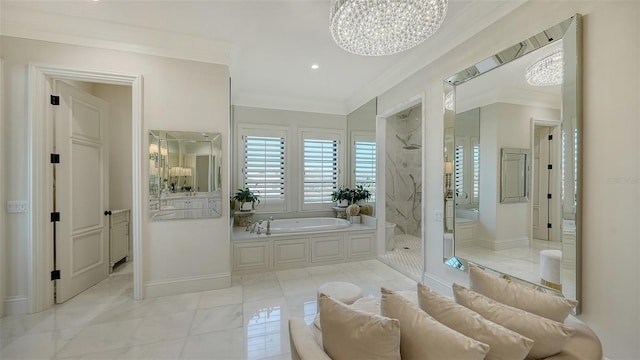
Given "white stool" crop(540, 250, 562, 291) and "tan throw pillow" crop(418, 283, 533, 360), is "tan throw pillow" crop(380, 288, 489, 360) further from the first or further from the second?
"white stool" crop(540, 250, 562, 291)

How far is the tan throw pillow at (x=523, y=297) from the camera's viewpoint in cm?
126

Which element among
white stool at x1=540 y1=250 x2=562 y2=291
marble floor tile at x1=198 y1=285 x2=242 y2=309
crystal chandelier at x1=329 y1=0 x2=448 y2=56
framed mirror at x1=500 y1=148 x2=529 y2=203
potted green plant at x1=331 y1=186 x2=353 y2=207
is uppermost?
crystal chandelier at x1=329 y1=0 x2=448 y2=56

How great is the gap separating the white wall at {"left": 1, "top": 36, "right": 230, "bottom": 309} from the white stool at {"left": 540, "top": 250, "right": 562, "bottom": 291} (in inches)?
125

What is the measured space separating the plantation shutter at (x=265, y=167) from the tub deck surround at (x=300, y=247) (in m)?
0.85

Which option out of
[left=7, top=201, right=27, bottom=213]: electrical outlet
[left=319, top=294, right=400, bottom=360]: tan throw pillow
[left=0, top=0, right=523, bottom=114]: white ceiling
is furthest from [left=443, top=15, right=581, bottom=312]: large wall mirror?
[left=7, top=201, right=27, bottom=213]: electrical outlet

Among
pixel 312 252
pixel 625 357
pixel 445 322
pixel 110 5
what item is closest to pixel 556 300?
pixel 445 322

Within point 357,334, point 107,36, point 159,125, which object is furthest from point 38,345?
point 107,36

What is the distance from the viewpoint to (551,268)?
6.41ft

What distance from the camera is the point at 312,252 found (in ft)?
13.4

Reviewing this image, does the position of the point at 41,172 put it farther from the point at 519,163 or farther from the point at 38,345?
the point at 519,163

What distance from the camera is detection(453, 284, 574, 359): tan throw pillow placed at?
44.3 inches

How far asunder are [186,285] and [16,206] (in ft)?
6.02

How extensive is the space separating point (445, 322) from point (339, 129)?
4.61 meters

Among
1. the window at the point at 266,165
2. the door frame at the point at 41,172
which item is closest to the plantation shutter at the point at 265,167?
the window at the point at 266,165
